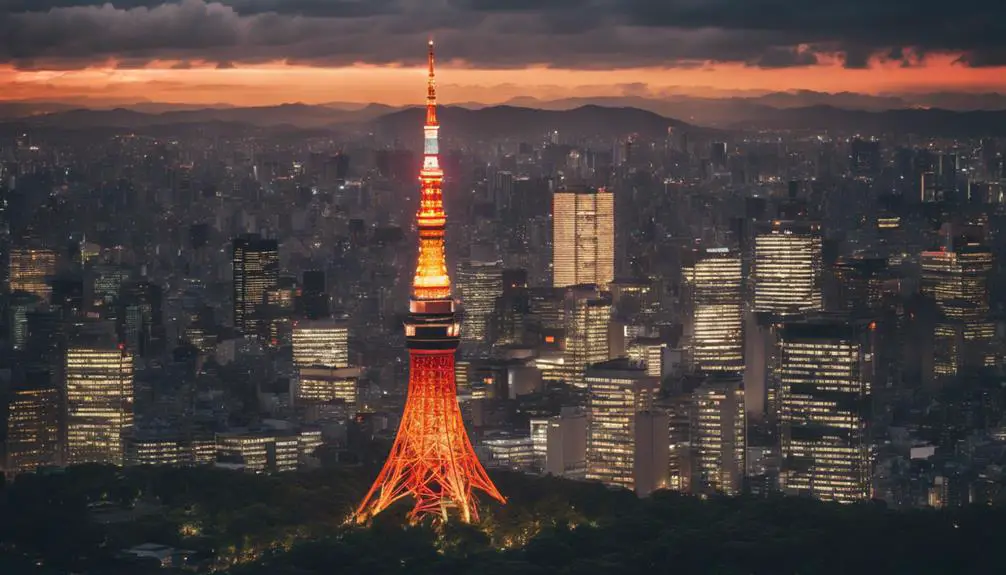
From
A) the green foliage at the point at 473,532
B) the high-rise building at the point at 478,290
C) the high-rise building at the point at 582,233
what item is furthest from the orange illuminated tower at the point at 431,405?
the high-rise building at the point at 582,233

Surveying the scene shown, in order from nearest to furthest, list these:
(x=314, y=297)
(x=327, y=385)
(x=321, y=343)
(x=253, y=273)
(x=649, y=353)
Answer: (x=327, y=385) < (x=649, y=353) < (x=321, y=343) < (x=314, y=297) < (x=253, y=273)

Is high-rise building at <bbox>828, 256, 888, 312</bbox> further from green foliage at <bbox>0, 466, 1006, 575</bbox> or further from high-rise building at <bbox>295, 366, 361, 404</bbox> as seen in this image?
green foliage at <bbox>0, 466, 1006, 575</bbox>

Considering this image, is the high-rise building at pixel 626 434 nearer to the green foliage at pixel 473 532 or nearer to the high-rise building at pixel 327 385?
the green foliage at pixel 473 532

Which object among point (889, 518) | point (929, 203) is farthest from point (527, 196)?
point (889, 518)

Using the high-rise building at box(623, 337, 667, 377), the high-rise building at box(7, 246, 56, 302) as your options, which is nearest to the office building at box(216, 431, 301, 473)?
the high-rise building at box(623, 337, 667, 377)

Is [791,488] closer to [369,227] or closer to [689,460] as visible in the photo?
[689,460]

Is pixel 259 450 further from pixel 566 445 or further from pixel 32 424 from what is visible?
pixel 566 445

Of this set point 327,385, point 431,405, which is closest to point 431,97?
point 431,405
